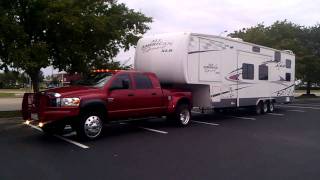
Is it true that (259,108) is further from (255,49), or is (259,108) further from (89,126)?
(89,126)

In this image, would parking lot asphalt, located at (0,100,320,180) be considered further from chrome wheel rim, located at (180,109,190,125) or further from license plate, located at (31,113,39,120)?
license plate, located at (31,113,39,120)

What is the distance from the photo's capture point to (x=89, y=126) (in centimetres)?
1080

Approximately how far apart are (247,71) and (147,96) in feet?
21.5

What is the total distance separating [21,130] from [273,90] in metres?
12.1

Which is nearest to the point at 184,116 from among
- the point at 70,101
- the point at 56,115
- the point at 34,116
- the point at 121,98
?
the point at 121,98

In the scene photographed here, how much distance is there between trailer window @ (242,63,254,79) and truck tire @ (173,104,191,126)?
404cm

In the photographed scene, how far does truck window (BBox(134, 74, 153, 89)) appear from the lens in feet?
40.7

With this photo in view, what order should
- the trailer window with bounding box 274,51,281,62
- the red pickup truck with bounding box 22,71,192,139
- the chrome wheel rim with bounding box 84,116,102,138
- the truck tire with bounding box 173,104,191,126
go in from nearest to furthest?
the red pickup truck with bounding box 22,71,192,139
the chrome wheel rim with bounding box 84,116,102,138
the truck tire with bounding box 173,104,191,126
the trailer window with bounding box 274,51,281,62

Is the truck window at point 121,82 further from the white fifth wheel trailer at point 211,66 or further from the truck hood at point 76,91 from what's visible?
the white fifth wheel trailer at point 211,66

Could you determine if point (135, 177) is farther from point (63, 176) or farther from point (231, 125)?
point (231, 125)

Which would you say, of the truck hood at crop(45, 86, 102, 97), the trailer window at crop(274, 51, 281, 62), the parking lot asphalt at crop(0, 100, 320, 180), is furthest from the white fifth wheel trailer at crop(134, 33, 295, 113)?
the truck hood at crop(45, 86, 102, 97)

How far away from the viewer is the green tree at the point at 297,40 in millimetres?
36344

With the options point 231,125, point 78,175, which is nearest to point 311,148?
point 231,125

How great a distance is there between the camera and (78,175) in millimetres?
7227
